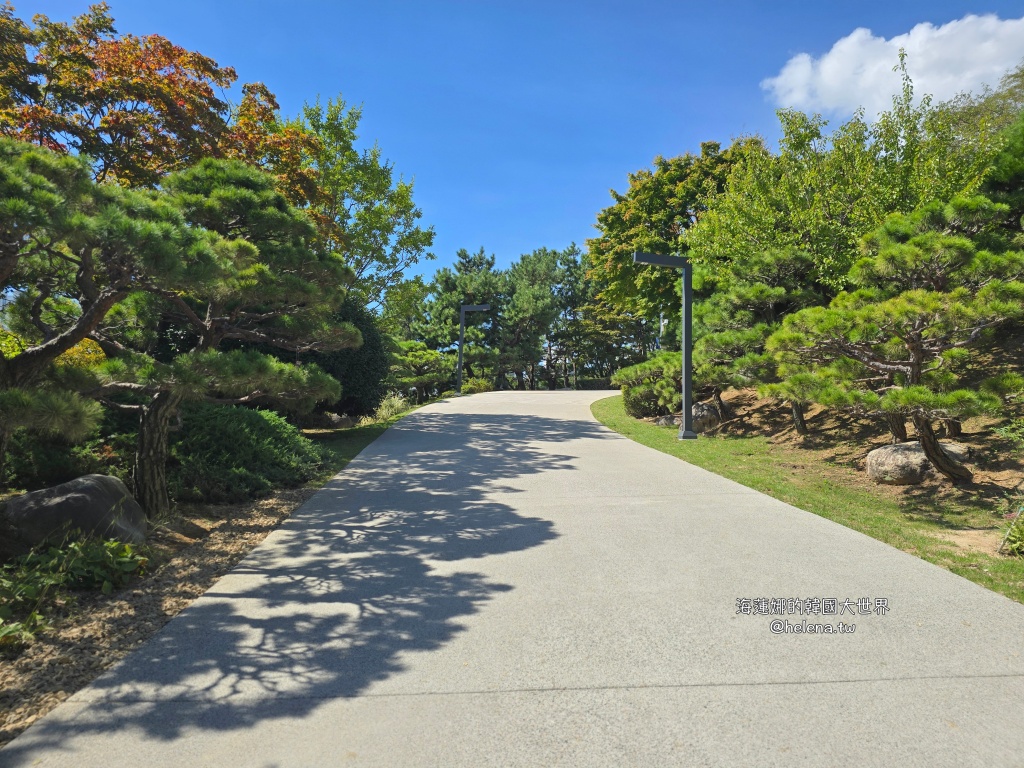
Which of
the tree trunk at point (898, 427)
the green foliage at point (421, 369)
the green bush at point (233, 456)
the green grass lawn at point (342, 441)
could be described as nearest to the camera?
the green bush at point (233, 456)

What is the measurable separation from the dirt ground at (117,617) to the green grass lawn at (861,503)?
225 inches

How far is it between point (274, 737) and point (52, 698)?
4.06ft

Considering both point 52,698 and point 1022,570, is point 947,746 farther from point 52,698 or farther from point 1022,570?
point 52,698

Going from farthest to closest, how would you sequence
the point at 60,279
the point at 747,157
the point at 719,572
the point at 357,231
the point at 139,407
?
the point at 357,231
the point at 747,157
the point at 139,407
the point at 60,279
the point at 719,572

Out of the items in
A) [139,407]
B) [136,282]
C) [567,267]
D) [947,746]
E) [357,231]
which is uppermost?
[567,267]

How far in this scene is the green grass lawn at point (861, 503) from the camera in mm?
4539

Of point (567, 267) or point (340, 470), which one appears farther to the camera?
point (567, 267)

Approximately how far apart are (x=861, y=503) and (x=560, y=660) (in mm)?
5417

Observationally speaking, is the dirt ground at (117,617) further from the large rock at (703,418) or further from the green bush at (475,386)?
the green bush at (475,386)

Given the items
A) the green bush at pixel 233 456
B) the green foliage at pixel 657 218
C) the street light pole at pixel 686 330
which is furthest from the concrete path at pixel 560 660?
the green foliage at pixel 657 218

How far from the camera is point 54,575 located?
377cm

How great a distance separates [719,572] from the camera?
14.2ft

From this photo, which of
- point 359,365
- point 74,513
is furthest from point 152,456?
point 359,365

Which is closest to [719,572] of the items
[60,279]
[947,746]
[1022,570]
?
[947,746]
